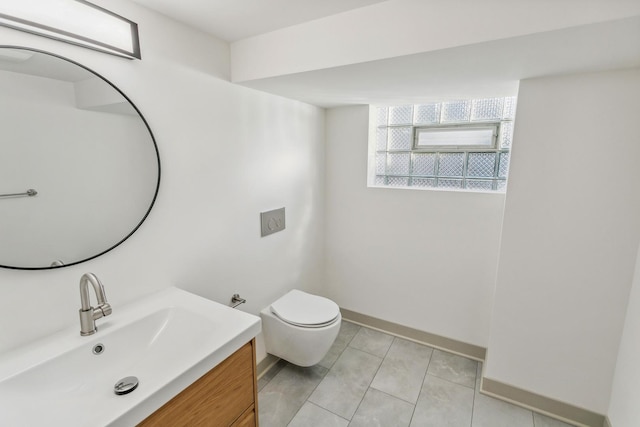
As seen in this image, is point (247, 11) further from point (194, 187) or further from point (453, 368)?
point (453, 368)

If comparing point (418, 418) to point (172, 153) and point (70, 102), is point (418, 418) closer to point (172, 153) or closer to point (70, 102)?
point (172, 153)

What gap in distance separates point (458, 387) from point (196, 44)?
2503 mm

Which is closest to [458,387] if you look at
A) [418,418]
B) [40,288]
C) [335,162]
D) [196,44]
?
[418,418]

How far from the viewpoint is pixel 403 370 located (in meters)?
2.14

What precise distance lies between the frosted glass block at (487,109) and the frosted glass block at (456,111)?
0.04m

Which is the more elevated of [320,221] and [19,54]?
[19,54]

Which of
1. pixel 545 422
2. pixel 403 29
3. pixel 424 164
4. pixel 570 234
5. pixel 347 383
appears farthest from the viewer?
pixel 424 164

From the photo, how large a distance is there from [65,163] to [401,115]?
213 cm

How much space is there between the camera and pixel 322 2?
4.00ft

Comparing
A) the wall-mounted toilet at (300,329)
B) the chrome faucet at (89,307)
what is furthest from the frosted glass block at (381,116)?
the chrome faucet at (89,307)

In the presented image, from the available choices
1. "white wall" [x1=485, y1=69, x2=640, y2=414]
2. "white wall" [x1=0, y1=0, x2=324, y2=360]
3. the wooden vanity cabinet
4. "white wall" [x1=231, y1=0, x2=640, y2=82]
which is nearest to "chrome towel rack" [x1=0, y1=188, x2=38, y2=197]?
"white wall" [x1=0, y1=0, x2=324, y2=360]

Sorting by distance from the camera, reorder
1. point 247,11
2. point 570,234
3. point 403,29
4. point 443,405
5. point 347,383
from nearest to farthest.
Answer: point 403,29 → point 247,11 → point 570,234 → point 443,405 → point 347,383

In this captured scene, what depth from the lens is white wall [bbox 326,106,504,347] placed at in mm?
2150

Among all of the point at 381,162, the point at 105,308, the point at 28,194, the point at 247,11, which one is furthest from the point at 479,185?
the point at 28,194
